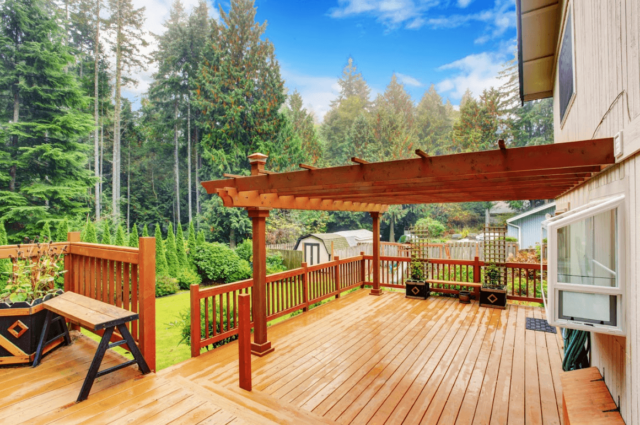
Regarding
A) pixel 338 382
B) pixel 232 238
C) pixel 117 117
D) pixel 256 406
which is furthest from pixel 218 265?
pixel 117 117

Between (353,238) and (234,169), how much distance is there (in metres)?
7.43

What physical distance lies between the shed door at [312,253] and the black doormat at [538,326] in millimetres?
9040

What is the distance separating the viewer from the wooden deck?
2361mm

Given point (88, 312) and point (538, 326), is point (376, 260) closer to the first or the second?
point (538, 326)

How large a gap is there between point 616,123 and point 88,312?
4.12 meters

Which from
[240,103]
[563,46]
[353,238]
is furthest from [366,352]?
[240,103]

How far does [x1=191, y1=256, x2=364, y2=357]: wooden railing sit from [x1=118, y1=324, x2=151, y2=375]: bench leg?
881 millimetres

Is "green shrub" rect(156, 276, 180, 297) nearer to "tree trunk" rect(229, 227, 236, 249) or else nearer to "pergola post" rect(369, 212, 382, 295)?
"pergola post" rect(369, 212, 382, 295)

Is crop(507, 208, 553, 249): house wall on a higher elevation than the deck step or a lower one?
higher

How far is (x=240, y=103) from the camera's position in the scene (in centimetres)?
1727

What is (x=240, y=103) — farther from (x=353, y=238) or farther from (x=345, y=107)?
(x=345, y=107)


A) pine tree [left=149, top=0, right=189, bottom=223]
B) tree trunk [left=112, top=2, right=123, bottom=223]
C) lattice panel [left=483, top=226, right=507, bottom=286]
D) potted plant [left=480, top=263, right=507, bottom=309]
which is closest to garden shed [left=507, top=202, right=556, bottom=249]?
lattice panel [left=483, top=226, right=507, bottom=286]

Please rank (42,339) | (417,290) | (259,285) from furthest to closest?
(417,290)
(259,285)
(42,339)

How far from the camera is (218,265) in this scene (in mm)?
10805
